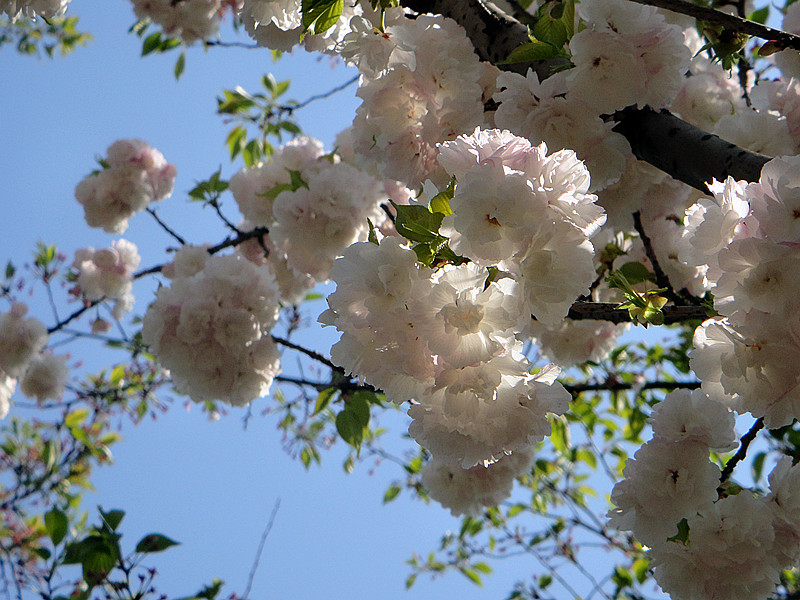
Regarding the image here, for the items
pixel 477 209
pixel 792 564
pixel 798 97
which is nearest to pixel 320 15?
pixel 477 209

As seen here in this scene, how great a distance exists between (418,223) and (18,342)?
3.09 metres

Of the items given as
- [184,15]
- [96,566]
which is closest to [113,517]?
[96,566]

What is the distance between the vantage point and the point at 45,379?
3412mm

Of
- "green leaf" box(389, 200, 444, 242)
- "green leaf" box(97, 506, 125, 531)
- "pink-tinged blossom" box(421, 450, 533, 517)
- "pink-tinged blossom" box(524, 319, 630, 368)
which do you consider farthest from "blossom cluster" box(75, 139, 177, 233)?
"green leaf" box(389, 200, 444, 242)

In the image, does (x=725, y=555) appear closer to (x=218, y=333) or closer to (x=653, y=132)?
(x=653, y=132)

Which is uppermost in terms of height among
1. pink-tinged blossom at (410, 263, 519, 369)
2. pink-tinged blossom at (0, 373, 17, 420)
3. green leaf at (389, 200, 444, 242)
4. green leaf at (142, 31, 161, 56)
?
green leaf at (142, 31, 161, 56)

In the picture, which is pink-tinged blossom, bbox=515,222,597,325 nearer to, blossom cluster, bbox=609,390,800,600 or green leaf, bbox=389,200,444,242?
green leaf, bbox=389,200,444,242

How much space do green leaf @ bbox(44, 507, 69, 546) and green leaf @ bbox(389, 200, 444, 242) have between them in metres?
1.22

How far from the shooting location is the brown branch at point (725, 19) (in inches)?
27.3

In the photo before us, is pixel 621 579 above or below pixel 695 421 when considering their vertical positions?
above

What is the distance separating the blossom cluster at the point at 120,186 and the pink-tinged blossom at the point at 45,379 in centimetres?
112

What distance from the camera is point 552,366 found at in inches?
29.9

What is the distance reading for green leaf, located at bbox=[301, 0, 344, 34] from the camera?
0.94m

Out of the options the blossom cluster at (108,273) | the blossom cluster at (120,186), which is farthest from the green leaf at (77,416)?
the blossom cluster at (120,186)
